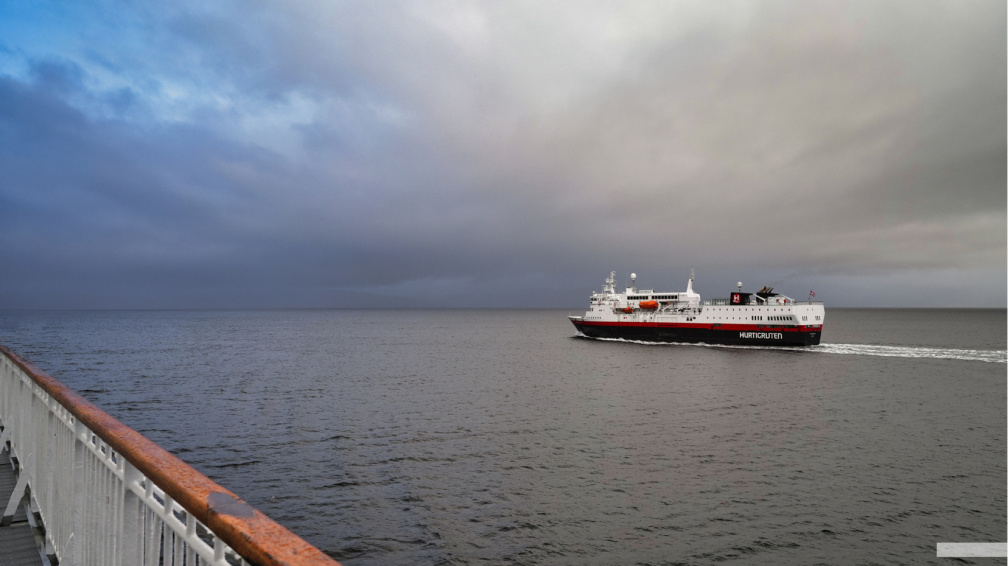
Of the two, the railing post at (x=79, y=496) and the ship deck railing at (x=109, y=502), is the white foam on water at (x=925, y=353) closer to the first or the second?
the ship deck railing at (x=109, y=502)

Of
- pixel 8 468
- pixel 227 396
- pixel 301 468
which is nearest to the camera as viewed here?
pixel 8 468

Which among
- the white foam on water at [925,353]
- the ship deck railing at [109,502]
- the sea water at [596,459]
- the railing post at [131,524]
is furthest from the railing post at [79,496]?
the white foam on water at [925,353]

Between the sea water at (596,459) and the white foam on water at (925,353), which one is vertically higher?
the white foam on water at (925,353)

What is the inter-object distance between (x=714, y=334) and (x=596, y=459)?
6266 centimetres

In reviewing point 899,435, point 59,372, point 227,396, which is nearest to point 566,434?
point 899,435

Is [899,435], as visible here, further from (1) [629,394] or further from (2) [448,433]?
(2) [448,433]

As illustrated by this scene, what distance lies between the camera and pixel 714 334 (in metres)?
78.8

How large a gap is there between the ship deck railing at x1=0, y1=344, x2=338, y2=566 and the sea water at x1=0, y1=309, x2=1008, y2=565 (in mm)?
9476

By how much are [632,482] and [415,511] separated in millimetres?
8199

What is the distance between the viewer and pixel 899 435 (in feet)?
92.2

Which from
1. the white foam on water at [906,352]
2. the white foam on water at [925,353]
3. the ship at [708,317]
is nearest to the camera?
the white foam on water at [925,353]

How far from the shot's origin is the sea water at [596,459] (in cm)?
1516

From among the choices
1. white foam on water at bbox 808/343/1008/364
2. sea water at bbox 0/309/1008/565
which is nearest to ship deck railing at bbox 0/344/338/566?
sea water at bbox 0/309/1008/565

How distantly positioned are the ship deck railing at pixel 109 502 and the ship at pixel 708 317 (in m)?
77.7
